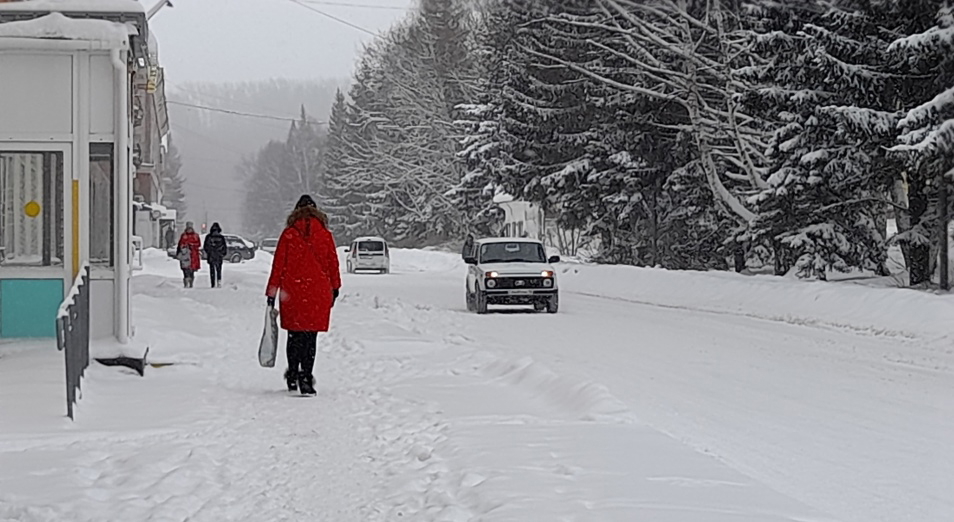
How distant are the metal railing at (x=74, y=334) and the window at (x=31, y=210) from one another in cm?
129

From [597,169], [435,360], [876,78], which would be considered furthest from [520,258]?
[597,169]

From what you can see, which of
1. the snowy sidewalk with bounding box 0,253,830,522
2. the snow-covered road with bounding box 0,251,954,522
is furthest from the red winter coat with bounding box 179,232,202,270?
the snowy sidewalk with bounding box 0,253,830,522

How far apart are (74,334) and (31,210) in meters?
3.74

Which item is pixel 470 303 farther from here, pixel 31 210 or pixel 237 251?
pixel 237 251

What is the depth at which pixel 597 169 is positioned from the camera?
40.8 meters

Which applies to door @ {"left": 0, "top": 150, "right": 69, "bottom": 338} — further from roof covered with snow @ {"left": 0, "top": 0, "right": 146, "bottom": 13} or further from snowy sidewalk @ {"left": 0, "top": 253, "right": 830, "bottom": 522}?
roof covered with snow @ {"left": 0, "top": 0, "right": 146, "bottom": 13}

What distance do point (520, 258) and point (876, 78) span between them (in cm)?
869

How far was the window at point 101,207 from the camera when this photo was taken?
505 inches

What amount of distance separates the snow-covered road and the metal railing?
0.30 metres

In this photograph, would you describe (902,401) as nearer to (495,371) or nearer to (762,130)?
(495,371)

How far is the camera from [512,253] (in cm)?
2527

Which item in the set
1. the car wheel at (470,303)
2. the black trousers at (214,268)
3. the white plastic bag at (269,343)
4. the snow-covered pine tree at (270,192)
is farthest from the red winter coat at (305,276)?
the snow-covered pine tree at (270,192)

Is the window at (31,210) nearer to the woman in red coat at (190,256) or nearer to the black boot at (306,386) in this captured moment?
the black boot at (306,386)

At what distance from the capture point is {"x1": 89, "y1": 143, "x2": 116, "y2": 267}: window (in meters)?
12.8
